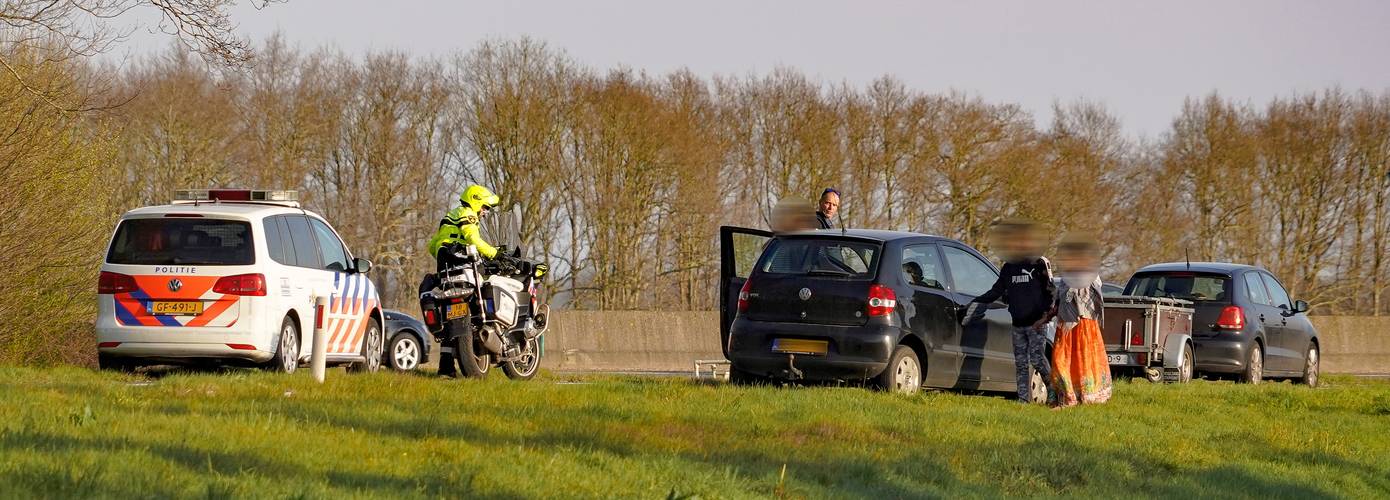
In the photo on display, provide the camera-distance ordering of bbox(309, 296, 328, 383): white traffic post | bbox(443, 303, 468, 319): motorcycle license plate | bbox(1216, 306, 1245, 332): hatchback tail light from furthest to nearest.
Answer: bbox(1216, 306, 1245, 332): hatchback tail light
bbox(443, 303, 468, 319): motorcycle license plate
bbox(309, 296, 328, 383): white traffic post

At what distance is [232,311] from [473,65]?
3149 centimetres

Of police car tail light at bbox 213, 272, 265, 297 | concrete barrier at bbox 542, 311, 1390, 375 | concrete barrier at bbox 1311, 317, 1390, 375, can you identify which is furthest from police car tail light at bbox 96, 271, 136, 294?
concrete barrier at bbox 1311, 317, 1390, 375

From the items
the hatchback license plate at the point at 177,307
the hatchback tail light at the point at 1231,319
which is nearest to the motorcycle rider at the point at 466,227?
the hatchback license plate at the point at 177,307

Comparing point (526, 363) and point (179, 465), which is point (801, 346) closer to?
point (526, 363)

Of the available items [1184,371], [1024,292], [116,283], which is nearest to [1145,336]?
[1184,371]

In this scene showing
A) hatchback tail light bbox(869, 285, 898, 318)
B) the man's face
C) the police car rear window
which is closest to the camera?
hatchback tail light bbox(869, 285, 898, 318)

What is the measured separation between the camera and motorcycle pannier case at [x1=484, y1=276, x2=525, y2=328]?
14717 mm

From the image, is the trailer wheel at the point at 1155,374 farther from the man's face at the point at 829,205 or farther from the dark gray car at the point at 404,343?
the dark gray car at the point at 404,343

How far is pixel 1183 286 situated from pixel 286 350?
1131 cm

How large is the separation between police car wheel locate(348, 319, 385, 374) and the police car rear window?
2.48 metres

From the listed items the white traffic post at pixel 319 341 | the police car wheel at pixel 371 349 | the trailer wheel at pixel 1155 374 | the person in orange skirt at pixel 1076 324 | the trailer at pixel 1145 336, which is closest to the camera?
the white traffic post at pixel 319 341

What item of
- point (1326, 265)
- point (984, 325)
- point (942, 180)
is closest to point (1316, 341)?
point (984, 325)

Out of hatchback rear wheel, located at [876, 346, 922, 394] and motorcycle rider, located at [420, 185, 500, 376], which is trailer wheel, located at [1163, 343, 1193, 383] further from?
motorcycle rider, located at [420, 185, 500, 376]

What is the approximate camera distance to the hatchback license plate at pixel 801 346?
1311 centimetres
